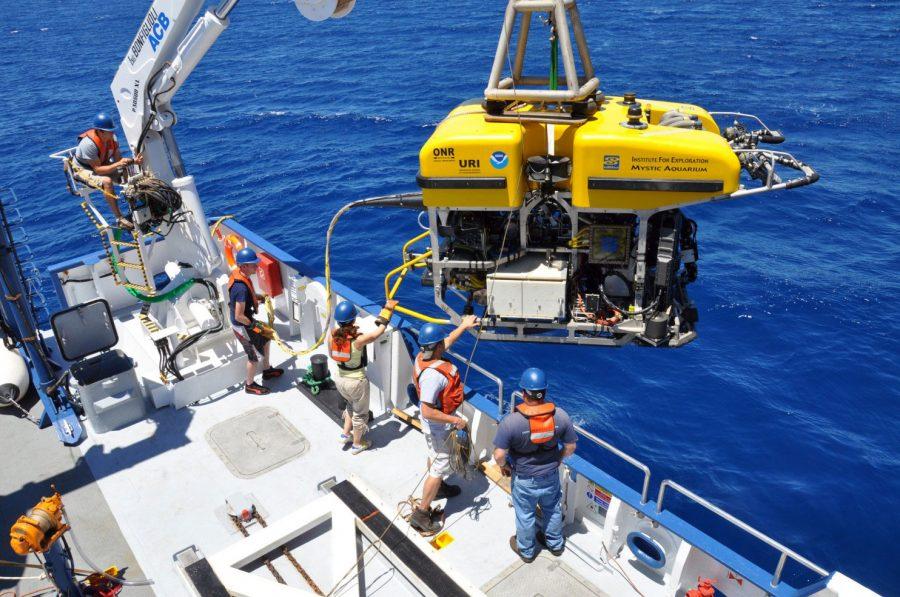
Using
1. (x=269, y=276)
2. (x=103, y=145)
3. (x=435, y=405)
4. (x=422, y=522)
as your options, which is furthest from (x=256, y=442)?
(x=103, y=145)

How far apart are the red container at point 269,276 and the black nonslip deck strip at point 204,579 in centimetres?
470

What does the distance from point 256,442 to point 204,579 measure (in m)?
2.23

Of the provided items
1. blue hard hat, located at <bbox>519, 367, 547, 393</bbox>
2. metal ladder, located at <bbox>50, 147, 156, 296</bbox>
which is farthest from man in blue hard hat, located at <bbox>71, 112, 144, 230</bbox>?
blue hard hat, located at <bbox>519, 367, 547, 393</bbox>

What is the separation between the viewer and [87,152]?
8906 millimetres

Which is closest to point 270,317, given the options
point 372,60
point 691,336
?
point 691,336

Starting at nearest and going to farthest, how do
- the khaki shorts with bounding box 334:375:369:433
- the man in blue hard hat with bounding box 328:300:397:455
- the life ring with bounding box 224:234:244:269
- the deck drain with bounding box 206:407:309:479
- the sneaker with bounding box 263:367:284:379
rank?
1. the man in blue hard hat with bounding box 328:300:397:455
2. the khaki shorts with bounding box 334:375:369:433
3. the deck drain with bounding box 206:407:309:479
4. the sneaker with bounding box 263:367:284:379
5. the life ring with bounding box 224:234:244:269

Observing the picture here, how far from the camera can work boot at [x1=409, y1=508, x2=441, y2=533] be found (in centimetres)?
630

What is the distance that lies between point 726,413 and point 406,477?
667 centimetres

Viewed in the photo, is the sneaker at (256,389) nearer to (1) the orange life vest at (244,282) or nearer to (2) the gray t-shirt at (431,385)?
(1) the orange life vest at (244,282)

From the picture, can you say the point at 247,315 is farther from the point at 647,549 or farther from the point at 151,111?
the point at 647,549

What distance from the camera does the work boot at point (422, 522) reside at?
6301mm

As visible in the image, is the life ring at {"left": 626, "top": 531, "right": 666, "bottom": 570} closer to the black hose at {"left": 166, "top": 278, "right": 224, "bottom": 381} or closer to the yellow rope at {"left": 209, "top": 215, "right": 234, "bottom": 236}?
the black hose at {"left": 166, "top": 278, "right": 224, "bottom": 381}

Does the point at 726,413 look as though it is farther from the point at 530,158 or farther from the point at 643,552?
the point at 530,158

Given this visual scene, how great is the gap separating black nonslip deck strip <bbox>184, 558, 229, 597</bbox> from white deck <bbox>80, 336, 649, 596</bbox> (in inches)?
19.6
